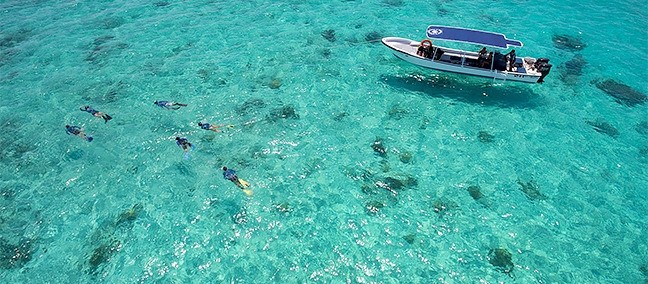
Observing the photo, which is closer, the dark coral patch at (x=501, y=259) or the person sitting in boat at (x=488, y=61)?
the dark coral patch at (x=501, y=259)

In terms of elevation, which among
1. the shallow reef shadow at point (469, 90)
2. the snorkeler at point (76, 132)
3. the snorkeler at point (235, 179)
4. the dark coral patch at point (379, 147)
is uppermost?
the shallow reef shadow at point (469, 90)

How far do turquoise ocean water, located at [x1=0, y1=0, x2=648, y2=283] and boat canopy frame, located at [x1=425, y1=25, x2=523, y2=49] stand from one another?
10.9 feet

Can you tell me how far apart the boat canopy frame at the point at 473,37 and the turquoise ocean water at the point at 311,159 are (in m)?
3.32

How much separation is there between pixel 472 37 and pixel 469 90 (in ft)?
12.3

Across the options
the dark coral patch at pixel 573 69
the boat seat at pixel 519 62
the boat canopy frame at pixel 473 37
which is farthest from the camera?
the dark coral patch at pixel 573 69

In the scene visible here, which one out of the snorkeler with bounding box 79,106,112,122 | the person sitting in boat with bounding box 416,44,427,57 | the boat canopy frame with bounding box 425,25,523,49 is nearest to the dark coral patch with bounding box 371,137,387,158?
the person sitting in boat with bounding box 416,44,427,57

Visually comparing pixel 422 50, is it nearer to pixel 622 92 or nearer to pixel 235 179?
pixel 622 92

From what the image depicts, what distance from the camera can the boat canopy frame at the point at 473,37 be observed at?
25.9m

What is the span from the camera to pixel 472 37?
2648cm

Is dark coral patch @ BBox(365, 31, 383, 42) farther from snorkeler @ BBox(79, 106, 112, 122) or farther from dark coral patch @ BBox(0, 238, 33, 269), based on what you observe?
dark coral patch @ BBox(0, 238, 33, 269)

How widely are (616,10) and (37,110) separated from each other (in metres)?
51.7

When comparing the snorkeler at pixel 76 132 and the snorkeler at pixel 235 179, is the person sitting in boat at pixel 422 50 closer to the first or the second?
the snorkeler at pixel 235 179

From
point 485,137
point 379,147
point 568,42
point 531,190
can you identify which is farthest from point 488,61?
point 568,42

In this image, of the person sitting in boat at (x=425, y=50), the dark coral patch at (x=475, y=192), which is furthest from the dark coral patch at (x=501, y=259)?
the person sitting in boat at (x=425, y=50)
